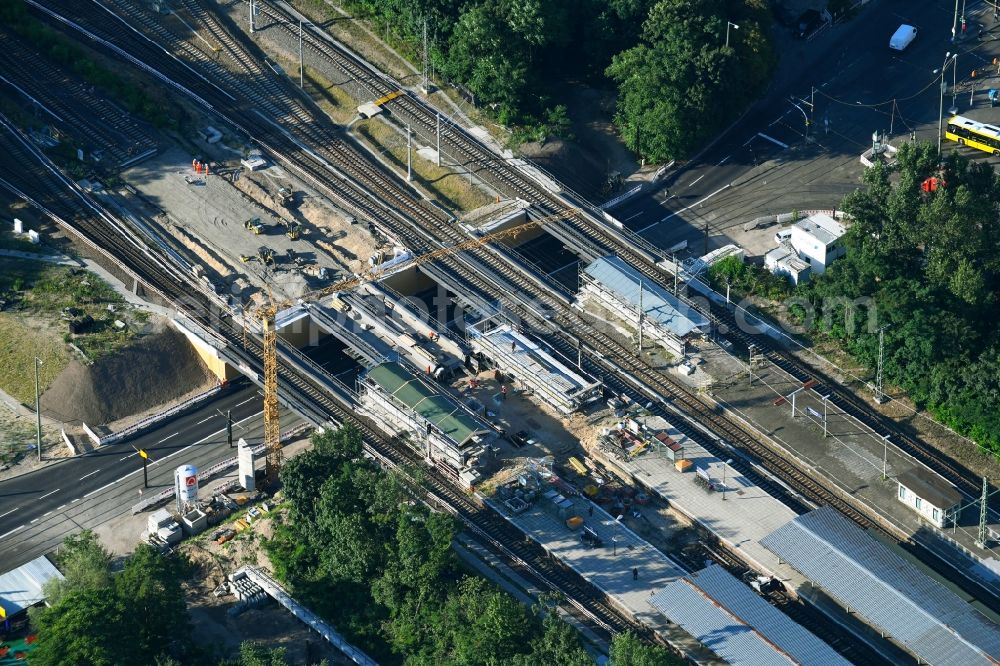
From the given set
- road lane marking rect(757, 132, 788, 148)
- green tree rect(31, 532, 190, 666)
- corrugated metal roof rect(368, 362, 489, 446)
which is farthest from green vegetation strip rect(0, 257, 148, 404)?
road lane marking rect(757, 132, 788, 148)

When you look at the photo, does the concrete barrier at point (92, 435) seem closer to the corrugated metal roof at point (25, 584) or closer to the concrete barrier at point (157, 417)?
the concrete barrier at point (157, 417)

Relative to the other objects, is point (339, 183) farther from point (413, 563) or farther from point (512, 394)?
point (413, 563)

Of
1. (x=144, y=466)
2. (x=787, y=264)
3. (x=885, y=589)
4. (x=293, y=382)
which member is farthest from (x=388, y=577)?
(x=787, y=264)

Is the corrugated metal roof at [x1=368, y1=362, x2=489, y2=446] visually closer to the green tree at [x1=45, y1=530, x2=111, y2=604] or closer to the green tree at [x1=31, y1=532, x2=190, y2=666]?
the green tree at [x1=31, y1=532, x2=190, y2=666]

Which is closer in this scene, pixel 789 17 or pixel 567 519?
pixel 567 519

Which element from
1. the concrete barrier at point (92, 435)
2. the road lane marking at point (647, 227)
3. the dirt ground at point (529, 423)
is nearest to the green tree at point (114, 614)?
the concrete barrier at point (92, 435)

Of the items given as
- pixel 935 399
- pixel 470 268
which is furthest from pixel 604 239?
pixel 935 399
